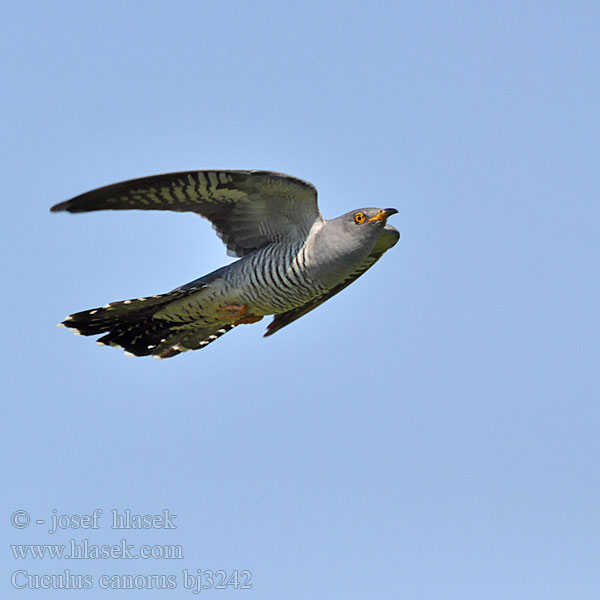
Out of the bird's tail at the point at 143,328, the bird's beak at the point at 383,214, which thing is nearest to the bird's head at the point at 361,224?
the bird's beak at the point at 383,214

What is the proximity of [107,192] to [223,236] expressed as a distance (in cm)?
200

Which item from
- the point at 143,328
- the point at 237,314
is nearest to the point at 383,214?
the point at 237,314

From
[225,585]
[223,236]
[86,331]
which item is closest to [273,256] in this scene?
[223,236]

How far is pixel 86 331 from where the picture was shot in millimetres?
10305

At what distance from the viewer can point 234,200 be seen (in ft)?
31.3

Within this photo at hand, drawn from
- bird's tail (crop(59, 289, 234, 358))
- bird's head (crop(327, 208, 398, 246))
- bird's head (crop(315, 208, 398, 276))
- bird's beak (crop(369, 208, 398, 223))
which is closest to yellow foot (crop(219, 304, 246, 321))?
bird's tail (crop(59, 289, 234, 358))

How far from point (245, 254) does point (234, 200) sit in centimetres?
67

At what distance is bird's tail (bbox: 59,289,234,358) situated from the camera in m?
10.0

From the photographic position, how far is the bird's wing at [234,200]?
8.45m

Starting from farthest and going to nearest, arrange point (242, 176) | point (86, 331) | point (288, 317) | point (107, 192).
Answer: point (288, 317) → point (86, 331) → point (242, 176) → point (107, 192)

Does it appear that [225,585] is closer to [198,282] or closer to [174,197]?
[198,282]

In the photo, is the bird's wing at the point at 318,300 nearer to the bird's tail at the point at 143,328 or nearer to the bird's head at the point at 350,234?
the bird's tail at the point at 143,328

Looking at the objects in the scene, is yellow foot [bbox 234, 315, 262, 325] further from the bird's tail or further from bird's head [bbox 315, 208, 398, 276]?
bird's head [bbox 315, 208, 398, 276]

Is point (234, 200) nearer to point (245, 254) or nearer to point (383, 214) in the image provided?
point (245, 254)
